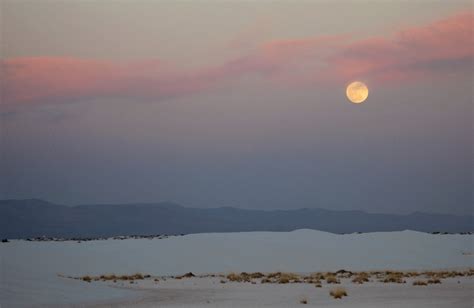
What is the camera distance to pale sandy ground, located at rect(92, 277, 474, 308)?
24830 mm

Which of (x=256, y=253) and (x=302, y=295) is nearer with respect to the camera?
(x=302, y=295)

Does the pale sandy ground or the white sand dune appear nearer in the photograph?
the pale sandy ground

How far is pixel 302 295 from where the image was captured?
95.0 feet

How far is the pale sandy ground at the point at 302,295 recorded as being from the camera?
2483cm

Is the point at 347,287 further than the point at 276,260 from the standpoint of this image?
No

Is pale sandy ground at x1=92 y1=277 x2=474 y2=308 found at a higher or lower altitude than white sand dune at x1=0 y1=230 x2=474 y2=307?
lower

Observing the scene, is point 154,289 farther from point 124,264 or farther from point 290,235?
point 290,235

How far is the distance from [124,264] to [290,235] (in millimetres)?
18522

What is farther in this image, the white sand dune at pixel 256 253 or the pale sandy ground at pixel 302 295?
the white sand dune at pixel 256 253

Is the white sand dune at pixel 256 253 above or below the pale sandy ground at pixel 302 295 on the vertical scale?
above

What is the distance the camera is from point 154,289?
1362 inches

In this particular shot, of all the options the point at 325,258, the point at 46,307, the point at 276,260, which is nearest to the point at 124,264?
the point at 276,260

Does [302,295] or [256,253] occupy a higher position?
[256,253]

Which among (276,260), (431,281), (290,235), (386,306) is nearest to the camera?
(386,306)
